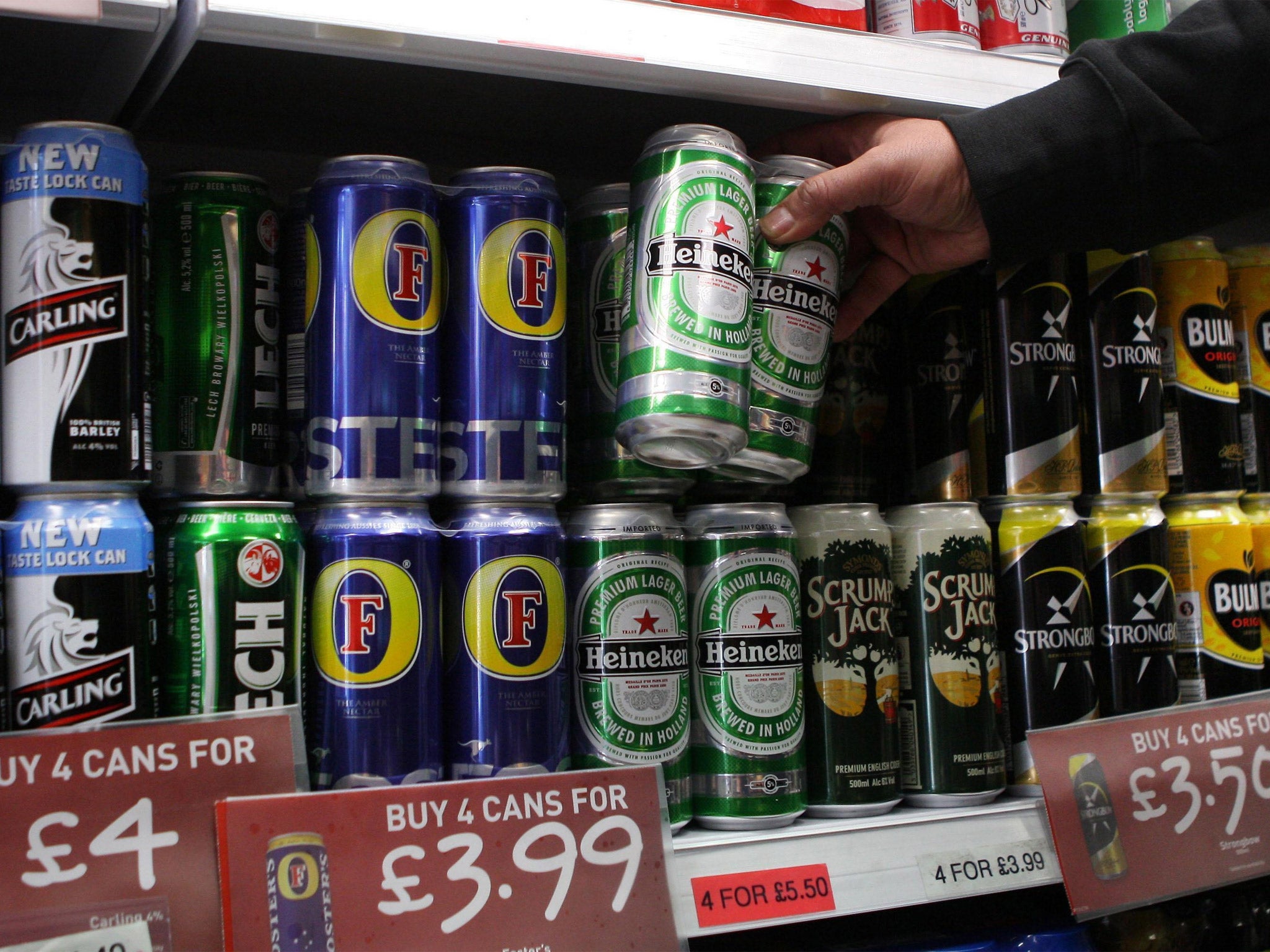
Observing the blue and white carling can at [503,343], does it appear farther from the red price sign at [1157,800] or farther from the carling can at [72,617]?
the red price sign at [1157,800]

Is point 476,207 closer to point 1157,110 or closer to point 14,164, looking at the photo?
point 14,164

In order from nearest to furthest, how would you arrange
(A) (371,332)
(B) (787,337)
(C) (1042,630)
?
(A) (371,332) → (B) (787,337) → (C) (1042,630)

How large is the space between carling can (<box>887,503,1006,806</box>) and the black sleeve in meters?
0.29

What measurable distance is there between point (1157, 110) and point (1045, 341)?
0.80ft

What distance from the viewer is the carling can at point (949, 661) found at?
1.05 meters

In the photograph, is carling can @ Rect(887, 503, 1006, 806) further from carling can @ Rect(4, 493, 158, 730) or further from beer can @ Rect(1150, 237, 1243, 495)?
carling can @ Rect(4, 493, 158, 730)

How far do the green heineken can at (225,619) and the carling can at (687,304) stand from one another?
0.31 metres

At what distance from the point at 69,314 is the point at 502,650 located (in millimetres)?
414

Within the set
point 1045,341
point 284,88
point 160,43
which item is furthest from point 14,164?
point 1045,341

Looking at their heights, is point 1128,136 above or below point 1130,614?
above

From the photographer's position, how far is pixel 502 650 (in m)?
0.89

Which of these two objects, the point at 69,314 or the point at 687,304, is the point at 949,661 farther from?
the point at 69,314

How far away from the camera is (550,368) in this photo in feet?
3.09

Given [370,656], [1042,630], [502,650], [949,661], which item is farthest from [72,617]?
[1042,630]
